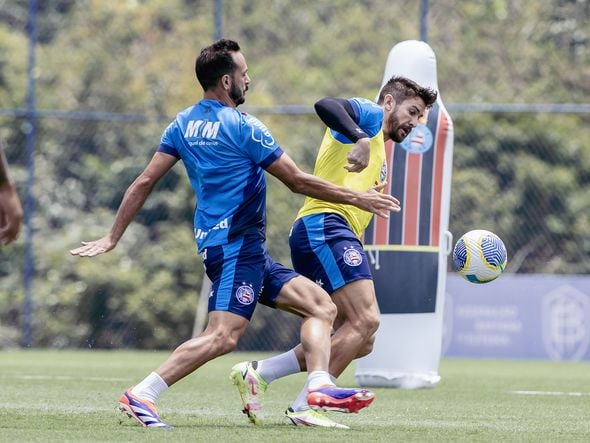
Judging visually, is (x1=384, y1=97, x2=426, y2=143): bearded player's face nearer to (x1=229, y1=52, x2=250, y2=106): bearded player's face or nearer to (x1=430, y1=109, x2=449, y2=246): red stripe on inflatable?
(x1=229, y1=52, x2=250, y2=106): bearded player's face

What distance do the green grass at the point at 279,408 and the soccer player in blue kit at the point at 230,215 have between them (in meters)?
0.34

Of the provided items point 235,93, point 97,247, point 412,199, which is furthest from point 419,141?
point 97,247

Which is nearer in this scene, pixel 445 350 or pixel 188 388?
pixel 188 388

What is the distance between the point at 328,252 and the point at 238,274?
83 cm

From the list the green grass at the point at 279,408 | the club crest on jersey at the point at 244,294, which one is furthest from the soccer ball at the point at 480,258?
the club crest on jersey at the point at 244,294

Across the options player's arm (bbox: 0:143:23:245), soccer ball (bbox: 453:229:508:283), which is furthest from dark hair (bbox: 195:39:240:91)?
soccer ball (bbox: 453:229:508:283)

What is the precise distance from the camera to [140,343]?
17500 millimetres

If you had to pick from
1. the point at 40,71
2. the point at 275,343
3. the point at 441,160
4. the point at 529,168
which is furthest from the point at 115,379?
the point at 40,71

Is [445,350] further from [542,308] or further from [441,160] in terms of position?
[441,160]

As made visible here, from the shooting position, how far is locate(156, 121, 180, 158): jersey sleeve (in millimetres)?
6799

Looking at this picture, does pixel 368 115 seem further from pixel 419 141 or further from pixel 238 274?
pixel 419 141

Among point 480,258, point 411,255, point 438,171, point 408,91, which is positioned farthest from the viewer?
point 438,171

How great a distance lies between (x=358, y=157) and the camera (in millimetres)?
6570

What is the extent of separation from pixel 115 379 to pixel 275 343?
6.03 metres
